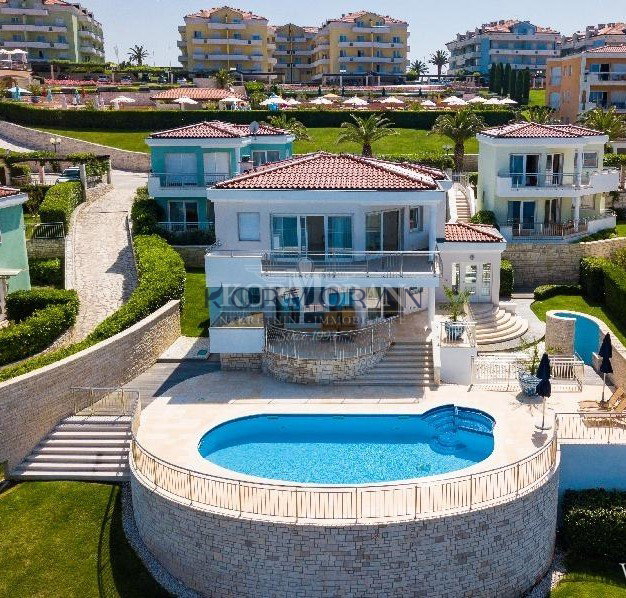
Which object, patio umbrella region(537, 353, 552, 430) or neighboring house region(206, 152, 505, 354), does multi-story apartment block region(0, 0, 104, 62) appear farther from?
patio umbrella region(537, 353, 552, 430)

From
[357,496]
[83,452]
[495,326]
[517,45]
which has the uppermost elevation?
[517,45]

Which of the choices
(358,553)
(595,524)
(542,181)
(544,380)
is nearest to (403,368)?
(544,380)

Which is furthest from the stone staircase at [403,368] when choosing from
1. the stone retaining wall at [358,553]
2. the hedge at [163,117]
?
the hedge at [163,117]

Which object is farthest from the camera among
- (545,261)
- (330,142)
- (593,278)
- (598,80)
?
(598,80)

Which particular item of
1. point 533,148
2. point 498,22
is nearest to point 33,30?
point 498,22

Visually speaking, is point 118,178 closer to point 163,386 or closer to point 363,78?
point 163,386

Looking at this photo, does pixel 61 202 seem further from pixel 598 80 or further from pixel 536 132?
pixel 598 80
